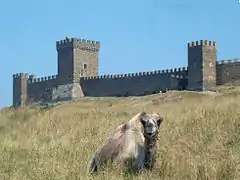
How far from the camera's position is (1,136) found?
7.78 meters

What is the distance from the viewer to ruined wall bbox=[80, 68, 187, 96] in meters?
49.2

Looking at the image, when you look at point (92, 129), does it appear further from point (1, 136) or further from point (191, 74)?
point (191, 74)

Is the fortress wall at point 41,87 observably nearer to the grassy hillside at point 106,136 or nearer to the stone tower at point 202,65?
the stone tower at point 202,65

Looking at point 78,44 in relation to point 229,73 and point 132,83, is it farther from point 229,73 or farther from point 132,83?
point 229,73

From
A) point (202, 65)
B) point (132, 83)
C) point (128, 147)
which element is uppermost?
point (202, 65)

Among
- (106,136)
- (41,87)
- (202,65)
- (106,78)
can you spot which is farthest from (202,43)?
(106,136)

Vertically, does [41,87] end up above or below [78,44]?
below

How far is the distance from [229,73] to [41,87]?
23199 mm

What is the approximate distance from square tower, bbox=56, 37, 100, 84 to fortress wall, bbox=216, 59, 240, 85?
16.5 meters

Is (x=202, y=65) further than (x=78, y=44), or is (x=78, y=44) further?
(x=78, y=44)

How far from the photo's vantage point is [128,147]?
4.47 metres

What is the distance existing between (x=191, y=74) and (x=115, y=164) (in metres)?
43.4

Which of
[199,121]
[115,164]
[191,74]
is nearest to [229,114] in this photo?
[199,121]

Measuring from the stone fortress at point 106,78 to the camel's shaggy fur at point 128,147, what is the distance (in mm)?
40914
